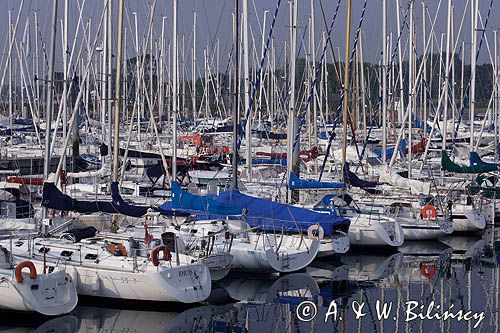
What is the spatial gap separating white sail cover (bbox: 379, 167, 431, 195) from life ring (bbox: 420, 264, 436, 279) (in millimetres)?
6583

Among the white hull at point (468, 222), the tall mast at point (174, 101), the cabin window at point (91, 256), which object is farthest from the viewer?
the white hull at point (468, 222)

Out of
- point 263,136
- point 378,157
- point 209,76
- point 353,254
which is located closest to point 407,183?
point 353,254

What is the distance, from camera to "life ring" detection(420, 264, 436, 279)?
27641mm

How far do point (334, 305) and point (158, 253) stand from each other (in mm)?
4383

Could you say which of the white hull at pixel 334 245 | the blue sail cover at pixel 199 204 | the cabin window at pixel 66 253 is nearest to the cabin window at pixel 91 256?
the cabin window at pixel 66 253

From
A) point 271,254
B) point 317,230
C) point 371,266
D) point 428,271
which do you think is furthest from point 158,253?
point 428,271

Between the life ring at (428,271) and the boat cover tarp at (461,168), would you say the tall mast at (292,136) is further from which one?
the boat cover tarp at (461,168)

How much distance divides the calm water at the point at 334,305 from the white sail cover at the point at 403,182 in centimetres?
570

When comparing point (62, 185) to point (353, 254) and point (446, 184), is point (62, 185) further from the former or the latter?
point (446, 184)

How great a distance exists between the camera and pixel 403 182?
3697cm

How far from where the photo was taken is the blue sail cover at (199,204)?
2872 cm

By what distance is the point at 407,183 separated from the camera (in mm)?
36719

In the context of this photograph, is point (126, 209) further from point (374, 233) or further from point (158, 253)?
point (374, 233)

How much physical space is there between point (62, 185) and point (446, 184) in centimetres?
1758
